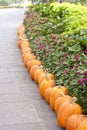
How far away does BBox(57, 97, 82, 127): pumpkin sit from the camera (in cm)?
407

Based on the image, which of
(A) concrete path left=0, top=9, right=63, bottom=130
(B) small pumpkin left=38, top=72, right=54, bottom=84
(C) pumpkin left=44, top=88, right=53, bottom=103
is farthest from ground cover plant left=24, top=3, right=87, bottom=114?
(A) concrete path left=0, top=9, right=63, bottom=130

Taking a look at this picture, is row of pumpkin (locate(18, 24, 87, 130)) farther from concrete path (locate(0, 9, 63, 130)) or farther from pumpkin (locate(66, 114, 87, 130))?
concrete path (locate(0, 9, 63, 130))

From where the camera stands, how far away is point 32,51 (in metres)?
7.83

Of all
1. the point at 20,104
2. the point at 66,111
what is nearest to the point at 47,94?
the point at 20,104

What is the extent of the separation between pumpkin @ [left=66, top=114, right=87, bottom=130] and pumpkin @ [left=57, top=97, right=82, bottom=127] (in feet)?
0.42

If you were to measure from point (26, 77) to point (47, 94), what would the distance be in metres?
1.65

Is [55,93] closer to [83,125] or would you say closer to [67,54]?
[83,125]

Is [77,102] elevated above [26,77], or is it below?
above

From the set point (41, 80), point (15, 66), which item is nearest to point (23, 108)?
point (41, 80)

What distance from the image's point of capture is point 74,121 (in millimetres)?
3811

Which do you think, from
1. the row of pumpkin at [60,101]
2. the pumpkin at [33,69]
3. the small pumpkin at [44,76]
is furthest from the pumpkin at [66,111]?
the pumpkin at [33,69]

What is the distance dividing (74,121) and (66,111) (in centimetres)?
29

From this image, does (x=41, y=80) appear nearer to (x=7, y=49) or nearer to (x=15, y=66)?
(x=15, y=66)

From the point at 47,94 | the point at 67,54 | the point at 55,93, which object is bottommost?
the point at 47,94
